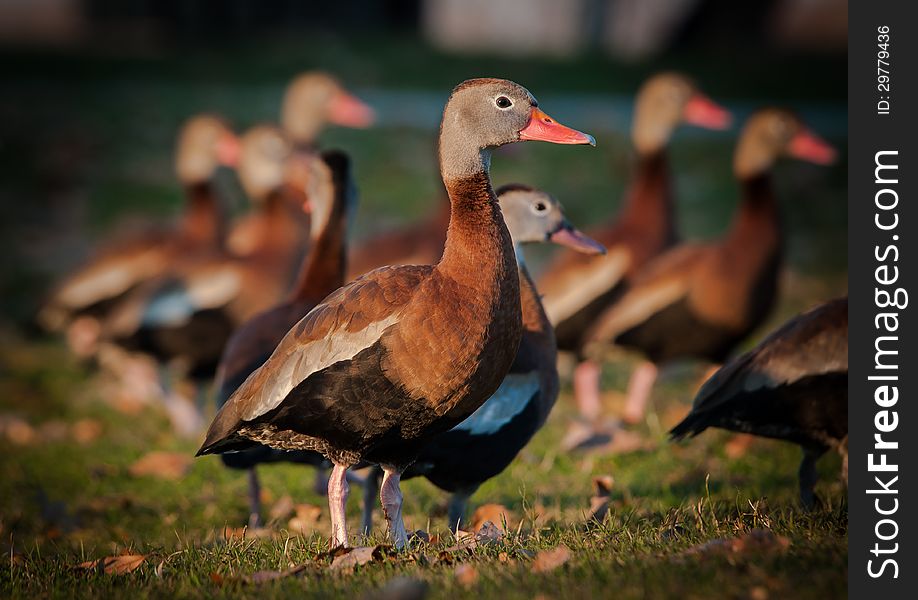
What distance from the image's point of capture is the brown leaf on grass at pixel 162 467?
23.0ft

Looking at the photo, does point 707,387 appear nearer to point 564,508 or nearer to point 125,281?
point 564,508

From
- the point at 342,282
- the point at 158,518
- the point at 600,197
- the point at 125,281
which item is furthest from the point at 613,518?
the point at 600,197

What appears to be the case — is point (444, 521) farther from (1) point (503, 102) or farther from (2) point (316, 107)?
(2) point (316, 107)

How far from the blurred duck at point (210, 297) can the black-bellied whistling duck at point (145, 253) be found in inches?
32.9

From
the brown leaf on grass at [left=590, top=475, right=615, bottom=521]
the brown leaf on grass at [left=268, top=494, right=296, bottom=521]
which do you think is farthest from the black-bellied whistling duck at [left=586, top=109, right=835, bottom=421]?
the brown leaf on grass at [left=268, top=494, right=296, bottom=521]

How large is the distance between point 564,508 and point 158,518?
206 centimetres

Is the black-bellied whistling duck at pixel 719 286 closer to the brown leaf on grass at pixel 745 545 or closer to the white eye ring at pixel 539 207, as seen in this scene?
the white eye ring at pixel 539 207

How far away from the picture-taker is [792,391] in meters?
5.06

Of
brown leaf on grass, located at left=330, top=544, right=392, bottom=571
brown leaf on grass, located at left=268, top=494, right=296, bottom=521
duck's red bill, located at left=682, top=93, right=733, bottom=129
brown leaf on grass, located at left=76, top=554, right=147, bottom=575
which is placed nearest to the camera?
brown leaf on grass, located at left=330, top=544, right=392, bottom=571

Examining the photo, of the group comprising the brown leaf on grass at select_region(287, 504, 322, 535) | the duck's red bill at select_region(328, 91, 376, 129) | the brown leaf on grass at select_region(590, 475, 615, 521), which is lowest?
the brown leaf on grass at select_region(287, 504, 322, 535)

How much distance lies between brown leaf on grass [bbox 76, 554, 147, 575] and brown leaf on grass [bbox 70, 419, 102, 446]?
11.7 ft

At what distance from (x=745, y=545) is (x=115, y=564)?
2.26 meters

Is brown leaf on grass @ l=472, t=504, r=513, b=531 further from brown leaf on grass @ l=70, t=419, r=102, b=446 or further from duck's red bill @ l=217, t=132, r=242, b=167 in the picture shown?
duck's red bill @ l=217, t=132, r=242, b=167

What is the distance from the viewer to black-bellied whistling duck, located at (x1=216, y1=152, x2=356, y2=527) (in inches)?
216
